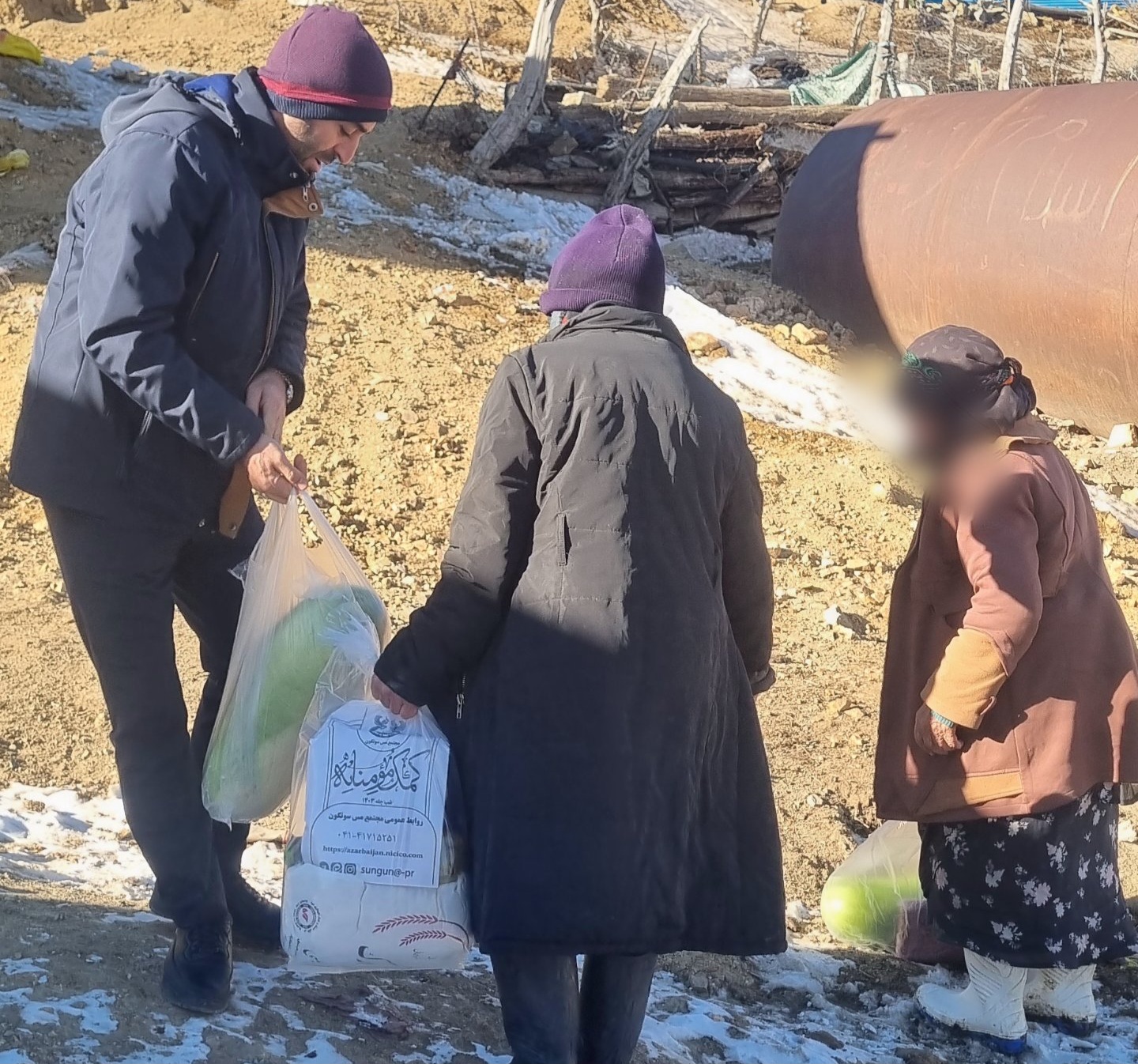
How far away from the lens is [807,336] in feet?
26.1

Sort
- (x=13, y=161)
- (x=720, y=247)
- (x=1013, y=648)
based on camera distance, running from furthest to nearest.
→ (x=720, y=247) → (x=13, y=161) → (x=1013, y=648)

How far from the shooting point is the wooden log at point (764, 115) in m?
11.7

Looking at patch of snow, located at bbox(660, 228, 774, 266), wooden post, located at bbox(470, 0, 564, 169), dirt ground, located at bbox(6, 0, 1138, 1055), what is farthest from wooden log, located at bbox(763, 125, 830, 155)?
wooden post, located at bbox(470, 0, 564, 169)

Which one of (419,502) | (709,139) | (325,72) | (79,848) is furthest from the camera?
(709,139)

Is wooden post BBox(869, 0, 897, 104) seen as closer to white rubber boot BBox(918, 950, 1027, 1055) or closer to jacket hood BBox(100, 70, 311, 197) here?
white rubber boot BBox(918, 950, 1027, 1055)

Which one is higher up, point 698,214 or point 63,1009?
point 698,214

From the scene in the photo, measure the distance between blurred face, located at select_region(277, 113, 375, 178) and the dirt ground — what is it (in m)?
1.47

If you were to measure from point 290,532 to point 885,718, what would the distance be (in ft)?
4.21

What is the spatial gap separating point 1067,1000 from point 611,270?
1878mm

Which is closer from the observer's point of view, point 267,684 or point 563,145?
point 267,684

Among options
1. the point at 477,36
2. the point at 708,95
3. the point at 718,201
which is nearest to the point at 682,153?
the point at 718,201

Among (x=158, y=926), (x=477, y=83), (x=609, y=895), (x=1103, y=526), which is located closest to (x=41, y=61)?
(x=477, y=83)

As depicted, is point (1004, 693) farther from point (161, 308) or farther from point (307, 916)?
point (161, 308)

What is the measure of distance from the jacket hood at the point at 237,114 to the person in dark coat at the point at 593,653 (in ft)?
1.63
